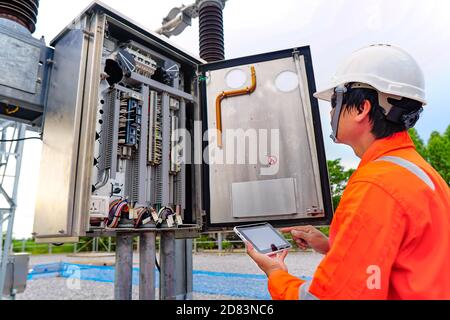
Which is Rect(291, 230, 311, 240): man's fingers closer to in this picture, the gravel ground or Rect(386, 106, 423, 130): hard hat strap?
Rect(386, 106, 423, 130): hard hat strap

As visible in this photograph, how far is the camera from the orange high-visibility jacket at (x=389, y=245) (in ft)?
2.91

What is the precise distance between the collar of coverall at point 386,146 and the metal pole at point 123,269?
1486mm

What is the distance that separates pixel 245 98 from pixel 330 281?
1.98 m

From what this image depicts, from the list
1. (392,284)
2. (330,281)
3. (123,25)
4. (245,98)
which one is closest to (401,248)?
(392,284)

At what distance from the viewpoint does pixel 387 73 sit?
1296 mm

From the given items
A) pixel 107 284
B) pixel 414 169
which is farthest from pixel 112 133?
pixel 107 284

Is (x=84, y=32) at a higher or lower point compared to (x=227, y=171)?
higher

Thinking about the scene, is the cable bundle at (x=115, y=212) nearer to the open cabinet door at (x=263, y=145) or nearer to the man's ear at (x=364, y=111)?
the open cabinet door at (x=263, y=145)

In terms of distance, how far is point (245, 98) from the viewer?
2.69 meters

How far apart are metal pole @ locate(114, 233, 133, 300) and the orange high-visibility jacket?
1.29 meters

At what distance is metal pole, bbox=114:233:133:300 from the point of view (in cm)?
192

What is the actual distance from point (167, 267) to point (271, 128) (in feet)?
4.39

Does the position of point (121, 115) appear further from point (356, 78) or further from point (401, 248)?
point (401, 248)

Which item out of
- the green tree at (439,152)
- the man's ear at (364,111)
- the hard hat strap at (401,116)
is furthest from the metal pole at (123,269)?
the green tree at (439,152)
